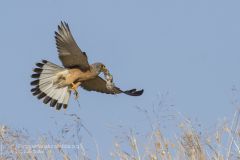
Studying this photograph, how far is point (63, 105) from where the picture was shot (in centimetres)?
640

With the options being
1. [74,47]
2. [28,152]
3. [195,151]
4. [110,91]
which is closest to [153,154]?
[195,151]

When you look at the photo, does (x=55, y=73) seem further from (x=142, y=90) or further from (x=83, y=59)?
(x=142, y=90)

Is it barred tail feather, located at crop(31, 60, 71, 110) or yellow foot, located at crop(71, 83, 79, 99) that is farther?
barred tail feather, located at crop(31, 60, 71, 110)

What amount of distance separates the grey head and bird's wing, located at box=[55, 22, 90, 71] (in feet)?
0.43

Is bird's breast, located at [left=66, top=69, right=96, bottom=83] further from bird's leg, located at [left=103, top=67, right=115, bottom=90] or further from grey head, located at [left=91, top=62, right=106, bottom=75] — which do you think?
bird's leg, located at [left=103, top=67, right=115, bottom=90]

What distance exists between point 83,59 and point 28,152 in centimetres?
291

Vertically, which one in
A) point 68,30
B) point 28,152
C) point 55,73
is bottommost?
point 28,152

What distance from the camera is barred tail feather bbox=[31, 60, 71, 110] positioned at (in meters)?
6.56

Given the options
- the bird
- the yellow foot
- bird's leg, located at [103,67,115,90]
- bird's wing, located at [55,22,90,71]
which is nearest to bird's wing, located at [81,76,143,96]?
the bird

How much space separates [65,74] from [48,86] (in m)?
0.33

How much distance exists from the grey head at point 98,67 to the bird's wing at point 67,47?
130 millimetres

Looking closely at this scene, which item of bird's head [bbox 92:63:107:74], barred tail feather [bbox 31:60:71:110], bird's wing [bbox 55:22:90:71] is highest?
bird's wing [bbox 55:22:90:71]

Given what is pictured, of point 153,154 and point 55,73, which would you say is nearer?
point 153,154

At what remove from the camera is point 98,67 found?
650 centimetres
